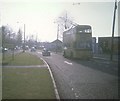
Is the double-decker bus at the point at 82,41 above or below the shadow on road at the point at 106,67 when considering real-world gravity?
above

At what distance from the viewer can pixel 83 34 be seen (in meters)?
38.4

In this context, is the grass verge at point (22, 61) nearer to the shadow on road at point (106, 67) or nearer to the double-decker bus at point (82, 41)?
the double-decker bus at point (82, 41)

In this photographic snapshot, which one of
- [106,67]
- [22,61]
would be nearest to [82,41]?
[22,61]

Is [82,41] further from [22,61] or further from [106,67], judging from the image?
[106,67]

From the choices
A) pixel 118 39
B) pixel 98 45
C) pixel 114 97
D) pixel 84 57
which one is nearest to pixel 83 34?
pixel 84 57

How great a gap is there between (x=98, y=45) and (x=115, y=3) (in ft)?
112

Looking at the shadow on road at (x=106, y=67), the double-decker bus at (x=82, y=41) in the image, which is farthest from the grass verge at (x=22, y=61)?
the shadow on road at (x=106, y=67)

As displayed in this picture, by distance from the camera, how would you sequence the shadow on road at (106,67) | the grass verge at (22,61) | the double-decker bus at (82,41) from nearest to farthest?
the shadow on road at (106,67)
the grass verge at (22,61)
the double-decker bus at (82,41)

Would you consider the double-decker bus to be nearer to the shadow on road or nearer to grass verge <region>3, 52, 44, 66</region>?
grass verge <region>3, 52, 44, 66</region>

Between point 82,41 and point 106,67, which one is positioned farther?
point 82,41

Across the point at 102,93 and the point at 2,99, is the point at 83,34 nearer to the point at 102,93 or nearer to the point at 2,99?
the point at 102,93

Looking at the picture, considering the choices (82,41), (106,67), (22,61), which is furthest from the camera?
(82,41)

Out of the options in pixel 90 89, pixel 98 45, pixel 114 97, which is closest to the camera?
pixel 114 97

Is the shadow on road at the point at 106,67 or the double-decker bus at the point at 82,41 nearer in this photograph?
the shadow on road at the point at 106,67
